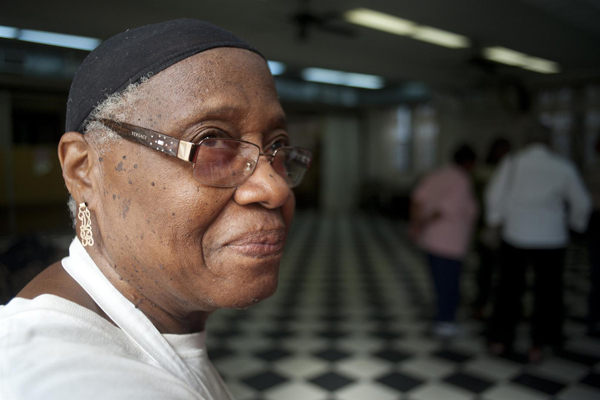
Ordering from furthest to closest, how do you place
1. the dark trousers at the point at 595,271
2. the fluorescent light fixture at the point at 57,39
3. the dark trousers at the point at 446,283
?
the fluorescent light fixture at the point at 57,39 < the dark trousers at the point at 595,271 < the dark trousers at the point at 446,283

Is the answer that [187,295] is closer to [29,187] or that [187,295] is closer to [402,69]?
[29,187]

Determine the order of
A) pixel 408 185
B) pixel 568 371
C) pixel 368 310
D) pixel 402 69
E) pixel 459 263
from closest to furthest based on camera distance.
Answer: pixel 568 371, pixel 459 263, pixel 368 310, pixel 402 69, pixel 408 185

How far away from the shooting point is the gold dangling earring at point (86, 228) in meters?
0.74

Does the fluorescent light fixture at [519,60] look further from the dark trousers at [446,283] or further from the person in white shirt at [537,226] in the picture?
the dark trousers at [446,283]

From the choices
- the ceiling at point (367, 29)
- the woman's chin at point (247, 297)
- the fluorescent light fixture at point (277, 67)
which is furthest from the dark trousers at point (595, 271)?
the fluorescent light fixture at point (277, 67)

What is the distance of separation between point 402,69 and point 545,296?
24.5ft

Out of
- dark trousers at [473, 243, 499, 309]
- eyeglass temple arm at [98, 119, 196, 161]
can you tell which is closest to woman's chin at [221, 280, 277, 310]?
eyeglass temple arm at [98, 119, 196, 161]

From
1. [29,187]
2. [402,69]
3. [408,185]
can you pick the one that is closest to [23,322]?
[29,187]

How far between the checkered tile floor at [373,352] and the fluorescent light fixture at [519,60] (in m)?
4.55

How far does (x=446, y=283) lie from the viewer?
12.4 feet

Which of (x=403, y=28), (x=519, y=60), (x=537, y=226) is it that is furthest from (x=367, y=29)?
(x=537, y=226)

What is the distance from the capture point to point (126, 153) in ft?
2.24

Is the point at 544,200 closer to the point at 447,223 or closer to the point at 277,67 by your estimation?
the point at 447,223

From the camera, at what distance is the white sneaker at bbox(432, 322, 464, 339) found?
3.86m
